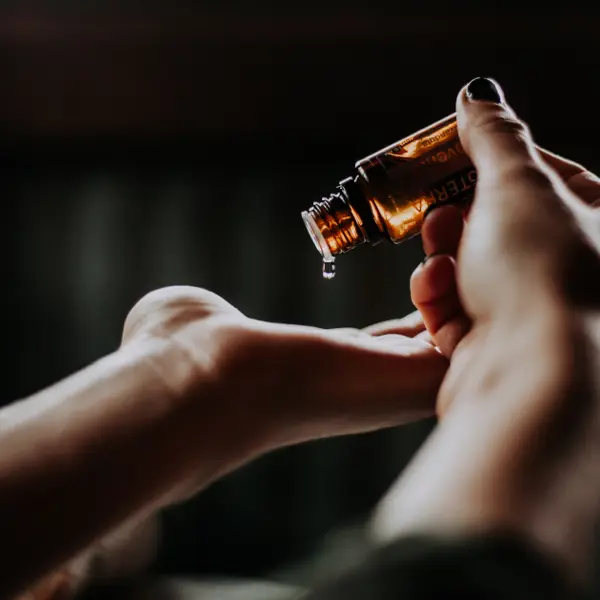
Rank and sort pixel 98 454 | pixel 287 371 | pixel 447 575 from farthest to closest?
pixel 287 371
pixel 98 454
pixel 447 575

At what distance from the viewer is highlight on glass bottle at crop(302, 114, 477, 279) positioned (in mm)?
596

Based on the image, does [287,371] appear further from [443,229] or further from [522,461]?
[522,461]

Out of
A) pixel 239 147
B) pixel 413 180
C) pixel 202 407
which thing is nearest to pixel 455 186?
pixel 413 180

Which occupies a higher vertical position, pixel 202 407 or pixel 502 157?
pixel 502 157

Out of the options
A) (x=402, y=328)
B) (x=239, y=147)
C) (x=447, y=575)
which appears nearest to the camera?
(x=447, y=575)

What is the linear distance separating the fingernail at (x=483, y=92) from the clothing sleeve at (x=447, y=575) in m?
0.45

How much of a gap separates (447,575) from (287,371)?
1.25 feet

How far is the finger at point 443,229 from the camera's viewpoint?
598 mm

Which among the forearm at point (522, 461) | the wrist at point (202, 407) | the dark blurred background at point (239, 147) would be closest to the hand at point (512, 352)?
the forearm at point (522, 461)

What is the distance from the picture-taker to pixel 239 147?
1.53m

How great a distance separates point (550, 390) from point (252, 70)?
1221 millimetres

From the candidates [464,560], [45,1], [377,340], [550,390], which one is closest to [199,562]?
[377,340]

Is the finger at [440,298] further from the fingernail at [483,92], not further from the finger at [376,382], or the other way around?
the fingernail at [483,92]

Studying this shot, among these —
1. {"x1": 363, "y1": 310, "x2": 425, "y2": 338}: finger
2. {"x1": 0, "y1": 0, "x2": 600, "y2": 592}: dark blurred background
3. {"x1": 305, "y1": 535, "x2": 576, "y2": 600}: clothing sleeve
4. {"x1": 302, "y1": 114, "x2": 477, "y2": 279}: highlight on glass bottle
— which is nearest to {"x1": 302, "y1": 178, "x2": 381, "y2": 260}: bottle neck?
{"x1": 302, "y1": 114, "x2": 477, "y2": 279}: highlight on glass bottle
